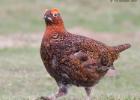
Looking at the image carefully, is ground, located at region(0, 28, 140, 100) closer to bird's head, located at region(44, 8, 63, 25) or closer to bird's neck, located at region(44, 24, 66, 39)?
bird's neck, located at region(44, 24, 66, 39)

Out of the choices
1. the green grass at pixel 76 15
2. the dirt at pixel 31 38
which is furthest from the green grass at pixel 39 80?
the green grass at pixel 76 15

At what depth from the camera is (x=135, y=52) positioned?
63.9 feet

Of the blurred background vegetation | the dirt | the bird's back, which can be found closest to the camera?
the bird's back

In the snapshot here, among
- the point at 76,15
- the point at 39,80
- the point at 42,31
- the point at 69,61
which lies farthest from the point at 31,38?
the point at 69,61

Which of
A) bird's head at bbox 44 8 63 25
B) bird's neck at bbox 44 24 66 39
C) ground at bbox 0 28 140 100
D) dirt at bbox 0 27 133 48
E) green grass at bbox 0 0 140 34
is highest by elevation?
bird's head at bbox 44 8 63 25

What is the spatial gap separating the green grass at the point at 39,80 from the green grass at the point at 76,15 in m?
6.72

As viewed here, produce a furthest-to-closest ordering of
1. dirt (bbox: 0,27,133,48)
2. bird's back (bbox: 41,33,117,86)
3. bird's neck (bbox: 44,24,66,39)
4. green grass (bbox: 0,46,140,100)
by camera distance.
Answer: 1. dirt (bbox: 0,27,133,48)
2. green grass (bbox: 0,46,140,100)
3. bird's neck (bbox: 44,24,66,39)
4. bird's back (bbox: 41,33,117,86)

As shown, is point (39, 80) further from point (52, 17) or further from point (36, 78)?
point (52, 17)

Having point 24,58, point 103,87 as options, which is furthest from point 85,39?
point 24,58

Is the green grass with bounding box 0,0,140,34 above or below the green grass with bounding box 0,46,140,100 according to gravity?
below

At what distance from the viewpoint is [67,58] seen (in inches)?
361

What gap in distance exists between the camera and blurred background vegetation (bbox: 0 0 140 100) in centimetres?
1434

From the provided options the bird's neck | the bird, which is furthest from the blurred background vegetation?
the bird's neck

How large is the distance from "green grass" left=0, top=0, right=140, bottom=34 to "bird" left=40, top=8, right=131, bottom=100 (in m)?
14.5
